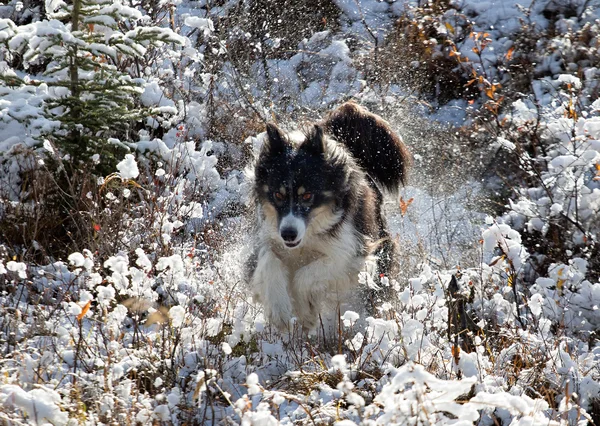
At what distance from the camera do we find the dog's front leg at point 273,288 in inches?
192

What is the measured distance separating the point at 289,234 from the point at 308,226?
340 millimetres

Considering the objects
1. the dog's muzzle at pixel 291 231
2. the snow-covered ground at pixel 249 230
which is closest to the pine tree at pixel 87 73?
the snow-covered ground at pixel 249 230

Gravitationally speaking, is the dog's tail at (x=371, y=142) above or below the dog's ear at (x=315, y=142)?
below

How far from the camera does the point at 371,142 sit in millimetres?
5621

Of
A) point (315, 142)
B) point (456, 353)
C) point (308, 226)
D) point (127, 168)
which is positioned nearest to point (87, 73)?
point (315, 142)

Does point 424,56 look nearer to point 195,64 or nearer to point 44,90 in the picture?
point 195,64

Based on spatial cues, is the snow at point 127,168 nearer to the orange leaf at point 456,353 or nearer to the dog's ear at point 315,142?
the orange leaf at point 456,353

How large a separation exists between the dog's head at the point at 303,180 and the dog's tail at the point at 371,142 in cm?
48

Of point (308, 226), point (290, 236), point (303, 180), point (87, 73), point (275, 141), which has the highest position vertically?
point (87, 73)

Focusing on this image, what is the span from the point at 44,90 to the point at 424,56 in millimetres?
5765

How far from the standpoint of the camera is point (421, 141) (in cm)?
882

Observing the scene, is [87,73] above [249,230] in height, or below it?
above

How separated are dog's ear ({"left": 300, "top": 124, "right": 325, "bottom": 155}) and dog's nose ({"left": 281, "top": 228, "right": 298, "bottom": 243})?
73cm

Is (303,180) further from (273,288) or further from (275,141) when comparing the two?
(273,288)
